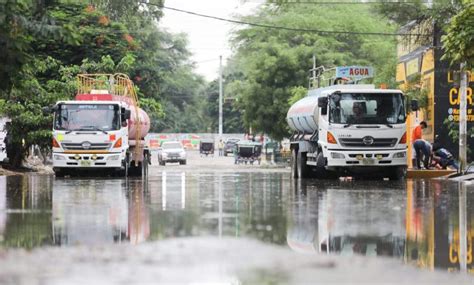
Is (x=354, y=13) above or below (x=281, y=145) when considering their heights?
above

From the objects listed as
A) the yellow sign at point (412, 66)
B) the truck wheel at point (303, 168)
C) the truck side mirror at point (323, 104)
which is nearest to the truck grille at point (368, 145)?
the truck side mirror at point (323, 104)

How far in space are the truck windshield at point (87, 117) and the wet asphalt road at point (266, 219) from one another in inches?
348

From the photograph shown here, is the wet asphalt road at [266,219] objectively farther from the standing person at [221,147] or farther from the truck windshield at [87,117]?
the standing person at [221,147]

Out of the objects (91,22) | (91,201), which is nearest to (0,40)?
(91,201)

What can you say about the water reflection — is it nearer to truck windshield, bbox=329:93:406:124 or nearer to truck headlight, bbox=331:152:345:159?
truck headlight, bbox=331:152:345:159

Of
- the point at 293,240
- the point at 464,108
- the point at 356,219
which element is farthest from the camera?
the point at 464,108

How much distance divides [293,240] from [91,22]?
115ft

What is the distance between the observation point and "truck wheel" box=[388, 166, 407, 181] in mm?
29519

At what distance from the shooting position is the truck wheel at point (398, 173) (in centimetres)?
2952

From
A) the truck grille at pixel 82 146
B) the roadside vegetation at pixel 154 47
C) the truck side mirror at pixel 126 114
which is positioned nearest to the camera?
the roadside vegetation at pixel 154 47

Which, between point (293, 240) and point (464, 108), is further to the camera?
point (464, 108)

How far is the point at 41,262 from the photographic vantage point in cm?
1000

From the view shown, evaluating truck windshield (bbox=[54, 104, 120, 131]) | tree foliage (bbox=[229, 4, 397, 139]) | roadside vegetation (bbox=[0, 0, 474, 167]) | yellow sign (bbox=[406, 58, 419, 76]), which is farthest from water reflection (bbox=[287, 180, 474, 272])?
tree foliage (bbox=[229, 4, 397, 139])

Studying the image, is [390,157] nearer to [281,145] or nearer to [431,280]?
[431,280]
